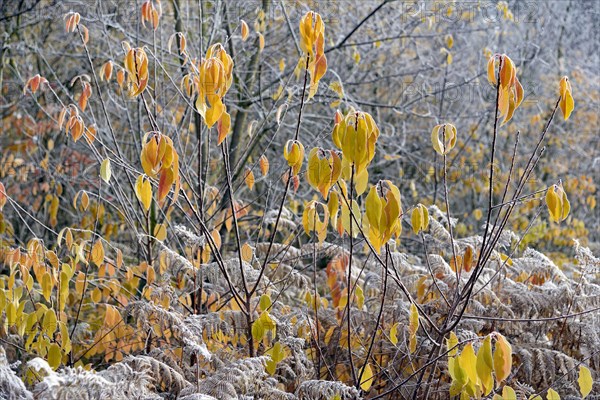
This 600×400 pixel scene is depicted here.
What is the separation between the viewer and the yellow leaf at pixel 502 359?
5.23 feet

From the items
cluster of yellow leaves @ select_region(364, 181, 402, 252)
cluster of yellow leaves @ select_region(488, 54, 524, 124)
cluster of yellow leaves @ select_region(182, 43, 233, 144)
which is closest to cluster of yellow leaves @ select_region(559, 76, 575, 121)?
cluster of yellow leaves @ select_region(488, 54, 524, 124)

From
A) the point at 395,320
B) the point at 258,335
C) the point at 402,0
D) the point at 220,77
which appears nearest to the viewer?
the point at 220,77

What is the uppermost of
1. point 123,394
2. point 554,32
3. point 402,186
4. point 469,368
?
point 554,32

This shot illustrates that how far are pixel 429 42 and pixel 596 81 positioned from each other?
2.73 meters

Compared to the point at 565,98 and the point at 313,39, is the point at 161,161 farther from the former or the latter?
the point at 565,98

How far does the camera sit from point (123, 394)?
167cm

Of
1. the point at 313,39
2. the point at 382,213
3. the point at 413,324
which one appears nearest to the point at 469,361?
the point at 382,213

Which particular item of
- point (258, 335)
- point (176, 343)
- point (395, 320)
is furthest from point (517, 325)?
point (176, 343)

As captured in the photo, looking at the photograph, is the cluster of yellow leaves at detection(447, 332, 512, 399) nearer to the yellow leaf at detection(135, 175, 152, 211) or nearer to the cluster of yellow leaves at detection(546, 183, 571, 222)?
the cluster of yellow leaves at detection(546, 183, 571, 222)

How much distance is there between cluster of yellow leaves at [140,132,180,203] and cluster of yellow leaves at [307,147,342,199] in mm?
401

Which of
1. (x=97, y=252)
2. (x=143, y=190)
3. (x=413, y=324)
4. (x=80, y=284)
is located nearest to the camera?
(x=143, y=190)

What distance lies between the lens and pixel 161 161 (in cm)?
191

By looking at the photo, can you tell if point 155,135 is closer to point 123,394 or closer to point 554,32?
point 123,394

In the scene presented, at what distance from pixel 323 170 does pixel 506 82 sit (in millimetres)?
553
